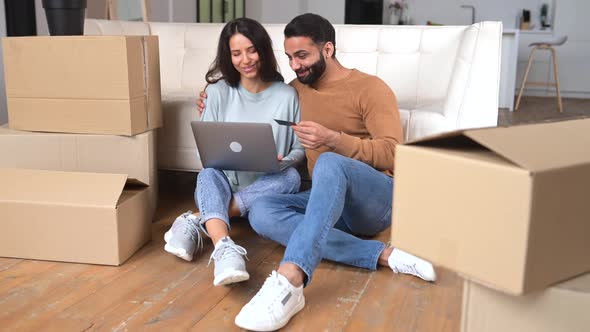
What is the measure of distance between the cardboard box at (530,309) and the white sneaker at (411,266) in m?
0.84

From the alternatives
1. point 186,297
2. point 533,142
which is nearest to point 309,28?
point 186,297

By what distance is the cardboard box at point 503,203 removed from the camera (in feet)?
2.46

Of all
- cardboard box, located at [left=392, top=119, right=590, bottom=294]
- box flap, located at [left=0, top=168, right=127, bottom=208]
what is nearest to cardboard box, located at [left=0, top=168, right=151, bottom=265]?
box flap, located at [left=0, top=168, right=127, bottom=208]

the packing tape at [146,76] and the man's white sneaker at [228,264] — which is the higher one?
the packing tape at [146,76]

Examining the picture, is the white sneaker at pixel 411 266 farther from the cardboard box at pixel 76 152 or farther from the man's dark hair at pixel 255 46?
the cardboard box at pixel 76 152

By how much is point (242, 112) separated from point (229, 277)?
0.63 metres

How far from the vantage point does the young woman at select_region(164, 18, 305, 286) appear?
1.86m

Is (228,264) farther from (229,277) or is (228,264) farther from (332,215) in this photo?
(332,215)

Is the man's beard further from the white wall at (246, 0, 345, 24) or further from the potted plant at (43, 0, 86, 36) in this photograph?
the white wall at (246, 0, 345, 24)

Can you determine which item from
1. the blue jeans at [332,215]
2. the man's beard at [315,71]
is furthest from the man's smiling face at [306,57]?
the blue jeans at [332,215]

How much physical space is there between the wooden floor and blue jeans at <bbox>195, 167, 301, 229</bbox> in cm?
17

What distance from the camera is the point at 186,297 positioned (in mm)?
1591

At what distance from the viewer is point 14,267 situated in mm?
1779

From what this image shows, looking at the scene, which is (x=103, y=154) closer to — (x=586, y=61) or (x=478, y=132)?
(x=478, y=132)
